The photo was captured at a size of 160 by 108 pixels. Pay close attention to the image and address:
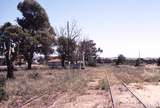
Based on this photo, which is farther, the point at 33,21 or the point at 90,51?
the point at 90,51

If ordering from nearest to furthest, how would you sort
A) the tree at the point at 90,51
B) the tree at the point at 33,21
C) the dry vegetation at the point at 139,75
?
1. the dry vegetation at the point at 139,75
2. the tree at the point at 33,21
3. the tree at the point at 90,51

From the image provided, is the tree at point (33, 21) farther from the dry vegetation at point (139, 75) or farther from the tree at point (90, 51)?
the tree at point (90, 51)

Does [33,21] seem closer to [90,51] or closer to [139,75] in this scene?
[139,75]

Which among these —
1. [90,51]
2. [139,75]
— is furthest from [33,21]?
[90,51]

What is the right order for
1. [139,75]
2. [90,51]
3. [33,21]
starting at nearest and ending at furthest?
[139,75]
[33,21]
[90,51]

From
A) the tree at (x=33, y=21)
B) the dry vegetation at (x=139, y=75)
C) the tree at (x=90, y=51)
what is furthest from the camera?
the tree at (x=90, y=51)

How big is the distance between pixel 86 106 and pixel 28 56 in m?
50.4

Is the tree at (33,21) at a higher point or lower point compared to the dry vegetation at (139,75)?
higher

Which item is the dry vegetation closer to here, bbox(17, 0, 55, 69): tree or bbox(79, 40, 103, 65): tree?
bbox(17, 0, 55, 69): tree

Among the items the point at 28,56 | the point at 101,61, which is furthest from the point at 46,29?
the point at 101,61

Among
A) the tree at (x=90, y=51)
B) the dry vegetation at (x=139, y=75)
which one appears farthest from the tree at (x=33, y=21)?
the tree at (x=90, y=51)

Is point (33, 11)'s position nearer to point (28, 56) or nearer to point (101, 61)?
point (28, 56)

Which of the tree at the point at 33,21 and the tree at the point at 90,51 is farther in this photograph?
the tree at the point at 90,51

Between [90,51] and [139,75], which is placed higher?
[90,51]
